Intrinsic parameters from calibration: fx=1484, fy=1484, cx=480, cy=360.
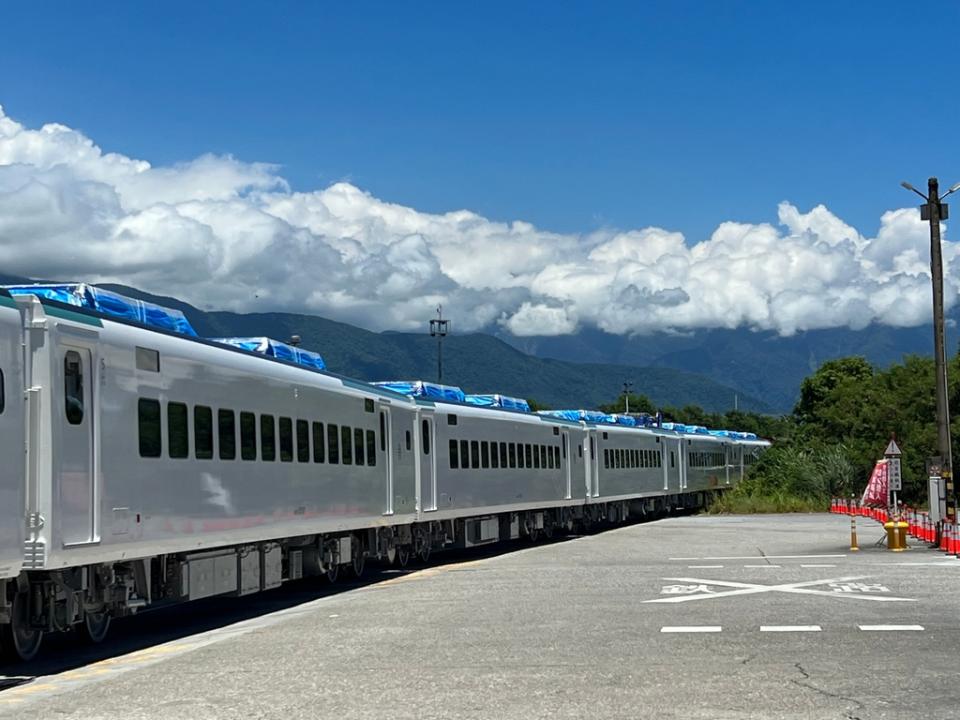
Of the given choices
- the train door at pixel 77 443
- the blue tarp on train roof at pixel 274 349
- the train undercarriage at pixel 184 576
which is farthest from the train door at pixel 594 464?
the train door at pixel 77 443

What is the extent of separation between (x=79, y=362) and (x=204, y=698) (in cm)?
385

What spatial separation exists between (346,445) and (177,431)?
7252 mm

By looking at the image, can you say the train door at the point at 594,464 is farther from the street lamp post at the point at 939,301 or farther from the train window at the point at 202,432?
the train window at the point at 202,432

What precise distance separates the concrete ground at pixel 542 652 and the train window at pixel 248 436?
80.8 inches

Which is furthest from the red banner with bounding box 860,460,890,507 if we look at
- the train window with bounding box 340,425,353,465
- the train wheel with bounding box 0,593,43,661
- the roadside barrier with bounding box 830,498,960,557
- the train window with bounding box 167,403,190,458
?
the train wheel with bounding box 0,593,43,661

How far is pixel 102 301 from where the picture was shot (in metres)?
15.0

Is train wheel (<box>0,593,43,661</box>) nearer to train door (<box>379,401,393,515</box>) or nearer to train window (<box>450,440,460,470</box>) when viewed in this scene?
train door (<box>379,401,393,515</box>)

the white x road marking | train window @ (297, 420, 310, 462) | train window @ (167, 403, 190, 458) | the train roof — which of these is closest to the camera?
the train roof

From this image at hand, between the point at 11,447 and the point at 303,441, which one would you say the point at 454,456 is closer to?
the point at 303,441

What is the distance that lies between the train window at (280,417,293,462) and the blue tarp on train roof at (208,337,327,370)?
3.16 feet

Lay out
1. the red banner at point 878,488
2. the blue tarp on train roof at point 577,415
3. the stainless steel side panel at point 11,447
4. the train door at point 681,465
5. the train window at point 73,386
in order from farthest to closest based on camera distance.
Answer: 1. the train door at point 681,465
2. the red banner at point 878,488
3. the blue tarp on train roof at point 577,415
4. the train window at point 73,386
5. the stainless steel side panel at point 11,447

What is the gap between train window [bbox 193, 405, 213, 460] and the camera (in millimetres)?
16547

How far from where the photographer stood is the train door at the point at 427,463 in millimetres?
28281

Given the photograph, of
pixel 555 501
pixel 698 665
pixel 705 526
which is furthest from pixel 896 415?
pixel 698 665
